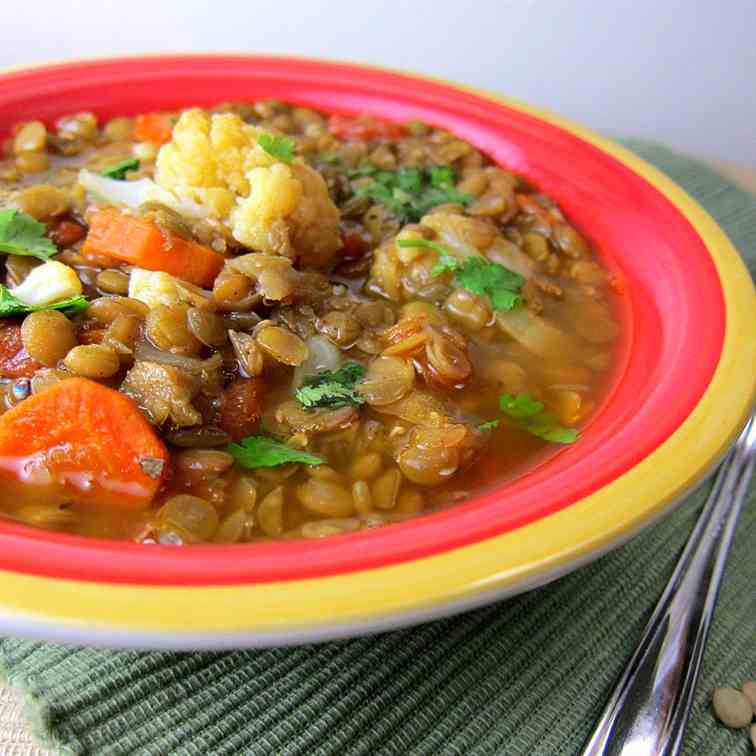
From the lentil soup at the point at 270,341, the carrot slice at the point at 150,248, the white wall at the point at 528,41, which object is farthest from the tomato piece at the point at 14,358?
the white wall at the point at 528,41

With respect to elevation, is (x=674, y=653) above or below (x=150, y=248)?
below

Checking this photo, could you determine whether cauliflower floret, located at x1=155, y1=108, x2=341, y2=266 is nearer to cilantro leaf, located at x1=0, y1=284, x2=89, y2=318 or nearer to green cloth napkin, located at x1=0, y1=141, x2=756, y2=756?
cilantro leaf, located at x1=0, y1=284, x2=89, y2=318

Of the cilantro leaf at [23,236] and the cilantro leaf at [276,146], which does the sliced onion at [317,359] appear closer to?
the cilantro leaf at [276,146]

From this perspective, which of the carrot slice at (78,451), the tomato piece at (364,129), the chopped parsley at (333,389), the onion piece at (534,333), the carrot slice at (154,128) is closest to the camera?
the carrot slice at (78,451)

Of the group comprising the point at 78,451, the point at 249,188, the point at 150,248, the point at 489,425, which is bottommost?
the point at 78,451

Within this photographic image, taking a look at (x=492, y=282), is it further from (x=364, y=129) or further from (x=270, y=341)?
(x=364, y=129)

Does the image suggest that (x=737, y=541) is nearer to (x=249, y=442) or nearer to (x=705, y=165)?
(x=249, y=442)

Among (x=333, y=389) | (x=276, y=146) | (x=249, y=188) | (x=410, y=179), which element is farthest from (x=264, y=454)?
(x=410, y=179)
